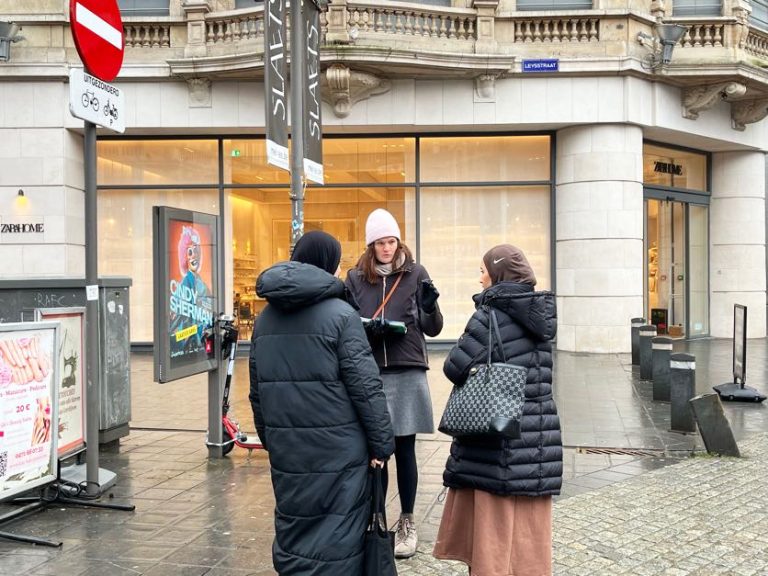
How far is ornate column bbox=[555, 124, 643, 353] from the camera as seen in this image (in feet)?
46.8

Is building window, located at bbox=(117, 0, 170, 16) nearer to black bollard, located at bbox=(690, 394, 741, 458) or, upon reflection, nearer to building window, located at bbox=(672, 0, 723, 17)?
building window, located at bbox=(672, 0, 723, 17)

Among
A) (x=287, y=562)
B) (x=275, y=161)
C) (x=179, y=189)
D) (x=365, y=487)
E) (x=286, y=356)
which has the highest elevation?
(x=179, y=189)

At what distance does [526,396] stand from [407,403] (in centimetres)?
111

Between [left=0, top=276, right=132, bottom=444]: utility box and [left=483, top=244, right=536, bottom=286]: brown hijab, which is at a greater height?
[left=483, top=244, right=536, bottom=286]: brown hijab

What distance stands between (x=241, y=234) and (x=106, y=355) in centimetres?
919

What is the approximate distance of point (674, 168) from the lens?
16969mm

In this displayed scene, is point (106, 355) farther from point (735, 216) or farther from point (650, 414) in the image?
point (735, 216)

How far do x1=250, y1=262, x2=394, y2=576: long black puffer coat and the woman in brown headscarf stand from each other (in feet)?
1.94

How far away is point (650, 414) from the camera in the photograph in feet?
27.3

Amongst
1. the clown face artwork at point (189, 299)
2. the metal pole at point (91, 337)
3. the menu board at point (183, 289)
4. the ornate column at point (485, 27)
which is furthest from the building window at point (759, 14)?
the metal pole at point (91, 337)

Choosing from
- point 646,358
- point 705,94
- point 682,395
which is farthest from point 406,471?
point 705,94

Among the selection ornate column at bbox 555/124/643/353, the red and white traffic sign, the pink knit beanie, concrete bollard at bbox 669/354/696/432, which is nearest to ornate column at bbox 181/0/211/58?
ornate column at bbox 555/124/643/353

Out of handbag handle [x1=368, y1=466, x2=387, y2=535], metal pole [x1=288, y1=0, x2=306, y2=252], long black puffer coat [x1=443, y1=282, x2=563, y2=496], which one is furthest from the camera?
metal pole [x1=288, y1=0, x2=306, y2=252]

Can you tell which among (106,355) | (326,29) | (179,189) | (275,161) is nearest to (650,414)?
(275,161)
